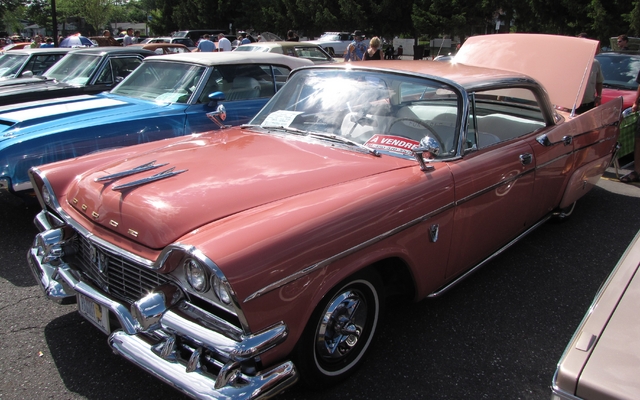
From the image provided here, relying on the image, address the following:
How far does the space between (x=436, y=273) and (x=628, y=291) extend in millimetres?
1061

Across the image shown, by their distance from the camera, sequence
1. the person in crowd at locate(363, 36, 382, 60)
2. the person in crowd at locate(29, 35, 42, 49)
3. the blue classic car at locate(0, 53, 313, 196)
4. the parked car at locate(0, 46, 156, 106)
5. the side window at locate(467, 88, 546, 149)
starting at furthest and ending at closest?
the person in crowd at locate(29, 35, 42, 49)
the person in crowd at locate(363, 36, 382, 60)
the parked car at locate(0, 46, 156, 106)
the blue classic car at locate(0, 53, 313, 196)
the side window at locate(467, 88, 546, 149)

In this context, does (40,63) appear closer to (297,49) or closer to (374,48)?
→ (374,48)

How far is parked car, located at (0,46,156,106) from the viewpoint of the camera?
6.69 m

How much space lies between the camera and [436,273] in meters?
2.83

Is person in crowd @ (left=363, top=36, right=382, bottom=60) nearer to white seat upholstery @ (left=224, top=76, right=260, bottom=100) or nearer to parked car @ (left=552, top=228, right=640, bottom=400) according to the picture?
white seat upholstery @ (left=224, top=76, right=260, bottom=100)

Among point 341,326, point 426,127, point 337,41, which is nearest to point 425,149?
point 426,127

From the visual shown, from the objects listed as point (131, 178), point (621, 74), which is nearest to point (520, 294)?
point (131, 178)

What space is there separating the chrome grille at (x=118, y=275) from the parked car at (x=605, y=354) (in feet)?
5.24

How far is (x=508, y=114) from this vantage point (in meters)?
4.21

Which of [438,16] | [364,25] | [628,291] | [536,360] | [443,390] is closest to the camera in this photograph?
[628,291]

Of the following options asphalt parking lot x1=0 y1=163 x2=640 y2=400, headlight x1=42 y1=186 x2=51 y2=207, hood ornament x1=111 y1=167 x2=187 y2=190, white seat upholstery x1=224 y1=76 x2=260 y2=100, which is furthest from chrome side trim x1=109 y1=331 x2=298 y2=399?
white seat upholstery x1=224 y1=76 x2=260 y2=100

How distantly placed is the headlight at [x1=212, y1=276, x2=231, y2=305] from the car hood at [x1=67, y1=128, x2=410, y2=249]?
0.28 meters

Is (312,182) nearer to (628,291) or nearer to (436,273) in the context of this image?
(436,273)

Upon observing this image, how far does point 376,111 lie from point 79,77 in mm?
5763
